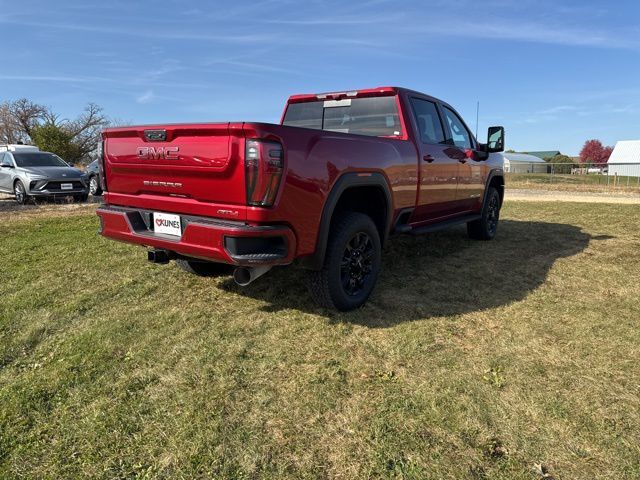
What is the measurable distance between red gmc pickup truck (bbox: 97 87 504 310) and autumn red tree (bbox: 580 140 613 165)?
93.9m

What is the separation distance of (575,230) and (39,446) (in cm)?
809

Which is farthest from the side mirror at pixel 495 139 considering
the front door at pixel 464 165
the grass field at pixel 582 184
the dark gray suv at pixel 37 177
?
the grass field at pixel 582 184

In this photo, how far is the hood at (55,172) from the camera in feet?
40.1

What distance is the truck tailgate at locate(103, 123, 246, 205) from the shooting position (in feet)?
10.00

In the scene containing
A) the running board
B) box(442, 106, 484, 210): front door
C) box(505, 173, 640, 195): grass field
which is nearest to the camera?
the running board

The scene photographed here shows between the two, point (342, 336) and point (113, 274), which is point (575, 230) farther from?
point (113, 274)

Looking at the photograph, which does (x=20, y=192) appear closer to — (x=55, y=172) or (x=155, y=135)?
(x=55, y=172)

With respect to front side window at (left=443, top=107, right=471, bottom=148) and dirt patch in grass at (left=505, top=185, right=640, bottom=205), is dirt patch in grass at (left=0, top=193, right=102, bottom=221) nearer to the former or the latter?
front side window at (left=443, top=107, right=471, bottom=148)

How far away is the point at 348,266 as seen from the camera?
12.8 ft

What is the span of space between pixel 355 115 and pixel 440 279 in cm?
192

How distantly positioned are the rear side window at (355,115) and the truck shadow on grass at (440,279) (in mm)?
1543

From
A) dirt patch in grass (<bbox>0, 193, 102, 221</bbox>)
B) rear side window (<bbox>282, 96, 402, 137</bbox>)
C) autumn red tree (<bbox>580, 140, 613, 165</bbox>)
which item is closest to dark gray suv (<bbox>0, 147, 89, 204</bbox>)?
dirt patch in grass (<bbox>0, 193, 102, 221</bbox>)

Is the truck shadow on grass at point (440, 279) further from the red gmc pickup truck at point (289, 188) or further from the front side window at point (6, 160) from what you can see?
the front side window at point (6, 160)

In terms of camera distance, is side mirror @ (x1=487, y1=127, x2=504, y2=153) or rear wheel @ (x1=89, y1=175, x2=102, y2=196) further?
rear wheel @ (x1=89, y1=175, x2=102, y2=196)
